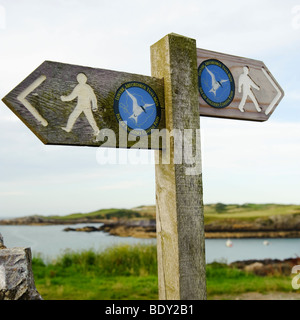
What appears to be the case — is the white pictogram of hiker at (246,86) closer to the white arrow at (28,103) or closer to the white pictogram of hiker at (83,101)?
the white pictogram of hiker at (83,101)

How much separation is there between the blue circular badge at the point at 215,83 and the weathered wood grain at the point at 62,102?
1.80ft

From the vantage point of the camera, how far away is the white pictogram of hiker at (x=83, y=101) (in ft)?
6.06

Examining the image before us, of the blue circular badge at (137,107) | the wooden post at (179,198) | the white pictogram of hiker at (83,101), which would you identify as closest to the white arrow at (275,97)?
the wooden post at (179,198)

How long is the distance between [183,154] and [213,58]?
769 mm

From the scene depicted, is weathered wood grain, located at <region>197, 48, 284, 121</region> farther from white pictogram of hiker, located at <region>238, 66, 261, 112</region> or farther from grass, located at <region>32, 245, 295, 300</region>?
Answer: grass, located at <region>32, 245, 295, 300</region>

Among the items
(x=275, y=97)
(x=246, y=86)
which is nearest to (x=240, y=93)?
(x=246, y=86)

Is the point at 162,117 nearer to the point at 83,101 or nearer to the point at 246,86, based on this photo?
the point at 83,101

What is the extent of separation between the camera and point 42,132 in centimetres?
174

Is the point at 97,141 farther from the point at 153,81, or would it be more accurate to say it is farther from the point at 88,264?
the point at 88,264

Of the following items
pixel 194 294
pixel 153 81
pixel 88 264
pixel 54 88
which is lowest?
A: pixel 88 264
